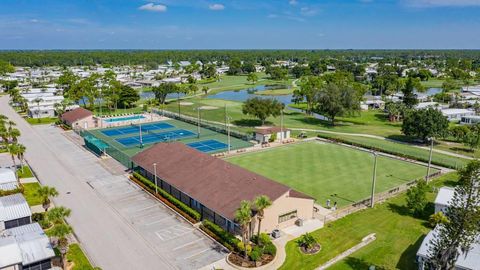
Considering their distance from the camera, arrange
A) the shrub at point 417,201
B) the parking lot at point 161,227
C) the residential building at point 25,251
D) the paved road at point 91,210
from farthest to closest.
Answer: the shrub at point 417,201, the parking lot at point 161,227, the paved road at point 91,210, the residential building at point 25,251

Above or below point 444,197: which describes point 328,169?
below

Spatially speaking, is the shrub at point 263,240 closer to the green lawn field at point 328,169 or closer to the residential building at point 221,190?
the residential building at point 221,190

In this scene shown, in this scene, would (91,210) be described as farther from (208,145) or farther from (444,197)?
(444,197)

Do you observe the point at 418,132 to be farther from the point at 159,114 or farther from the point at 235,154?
the point at 159,114

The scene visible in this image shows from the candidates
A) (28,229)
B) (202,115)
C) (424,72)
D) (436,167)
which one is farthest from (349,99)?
(424,72)

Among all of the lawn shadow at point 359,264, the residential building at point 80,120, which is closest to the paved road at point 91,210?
the residential building at point 80,120

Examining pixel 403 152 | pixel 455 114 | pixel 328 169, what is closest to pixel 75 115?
pixel 328 169
